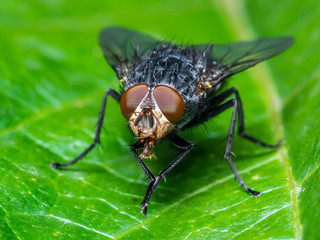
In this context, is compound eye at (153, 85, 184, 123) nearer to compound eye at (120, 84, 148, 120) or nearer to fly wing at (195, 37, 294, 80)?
compound eye at (120, 84, 148, 120)

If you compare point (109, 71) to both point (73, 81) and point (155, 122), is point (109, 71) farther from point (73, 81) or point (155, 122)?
point (155, 122)

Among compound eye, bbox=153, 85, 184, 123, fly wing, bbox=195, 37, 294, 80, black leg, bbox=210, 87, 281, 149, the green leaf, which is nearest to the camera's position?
the green leaf

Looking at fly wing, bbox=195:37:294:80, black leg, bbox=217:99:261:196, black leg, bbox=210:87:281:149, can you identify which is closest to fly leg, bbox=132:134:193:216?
black leg, bbox=217:99:261:196

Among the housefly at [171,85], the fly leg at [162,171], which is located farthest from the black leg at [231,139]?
the fly leg at [162,171]

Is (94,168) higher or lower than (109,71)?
lower

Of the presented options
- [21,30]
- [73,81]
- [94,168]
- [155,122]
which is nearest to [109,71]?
[73,81]

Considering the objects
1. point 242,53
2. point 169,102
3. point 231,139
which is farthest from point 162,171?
point 242,53

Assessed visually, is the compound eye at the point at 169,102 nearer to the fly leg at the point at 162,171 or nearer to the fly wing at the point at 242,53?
the fly leg at the point at 162,171
